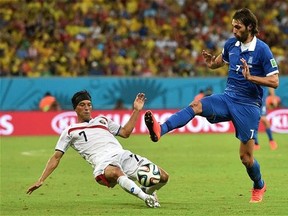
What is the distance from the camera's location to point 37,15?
32656 millimetres

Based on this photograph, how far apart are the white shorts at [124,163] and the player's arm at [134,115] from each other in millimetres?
288

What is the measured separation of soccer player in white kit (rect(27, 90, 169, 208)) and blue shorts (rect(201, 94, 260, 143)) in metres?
1.01

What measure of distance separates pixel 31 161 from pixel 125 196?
22.7 ft

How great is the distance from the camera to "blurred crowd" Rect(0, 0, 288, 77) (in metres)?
31.2

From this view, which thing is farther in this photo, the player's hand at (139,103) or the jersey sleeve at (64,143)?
the jersey sleeve at (64,143)

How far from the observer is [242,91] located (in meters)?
→ 11.4

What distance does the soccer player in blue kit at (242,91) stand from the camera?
1107 cm

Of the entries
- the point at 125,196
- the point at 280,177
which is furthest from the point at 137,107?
the point at 280,177

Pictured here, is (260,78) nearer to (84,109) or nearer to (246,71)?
(246,71)

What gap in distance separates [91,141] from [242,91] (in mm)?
2064

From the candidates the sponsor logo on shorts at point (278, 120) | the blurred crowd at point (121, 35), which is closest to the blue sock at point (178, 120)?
the sponsor logo on shorts at point (278, 120)

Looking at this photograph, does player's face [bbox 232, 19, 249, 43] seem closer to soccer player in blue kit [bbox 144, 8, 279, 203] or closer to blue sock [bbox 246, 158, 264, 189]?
soccer player in blue kit [bbox 144, 8, 279, 203]

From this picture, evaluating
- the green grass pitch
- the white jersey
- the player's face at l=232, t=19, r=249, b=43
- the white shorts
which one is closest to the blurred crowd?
the green grass pitch

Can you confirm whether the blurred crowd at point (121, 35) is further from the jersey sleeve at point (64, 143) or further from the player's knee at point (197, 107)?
the player's knee at point (197, 107)
